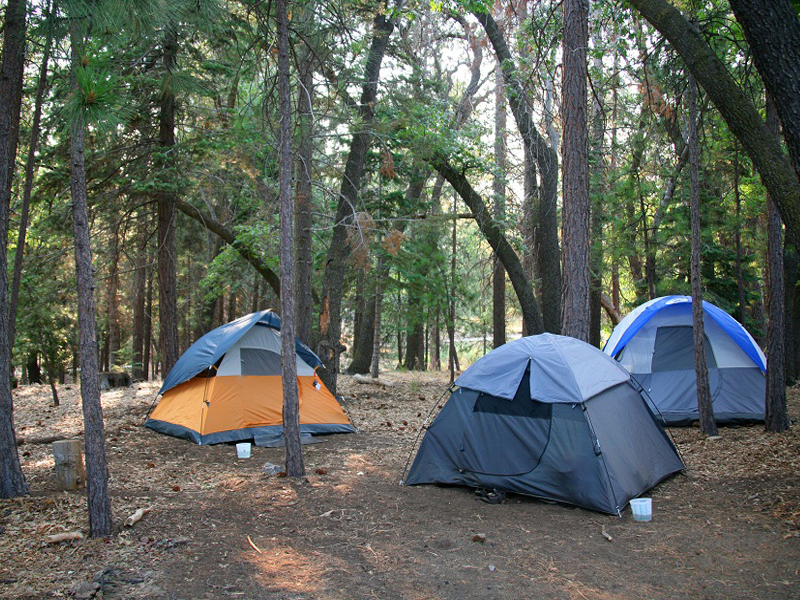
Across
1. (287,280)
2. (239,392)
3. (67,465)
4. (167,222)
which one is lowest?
(67,465)

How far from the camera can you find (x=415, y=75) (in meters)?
11.9

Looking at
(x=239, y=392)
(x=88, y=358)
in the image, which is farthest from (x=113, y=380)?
(x=88, y=358)

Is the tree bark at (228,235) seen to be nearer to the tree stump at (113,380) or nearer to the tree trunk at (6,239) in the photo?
the tree stump at (113,380)

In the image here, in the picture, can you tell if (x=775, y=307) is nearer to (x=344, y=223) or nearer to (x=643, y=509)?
(x=643, y=509)

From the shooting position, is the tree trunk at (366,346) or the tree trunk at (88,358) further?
the tree trunk at (366,346)

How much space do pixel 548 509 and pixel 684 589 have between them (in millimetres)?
1707

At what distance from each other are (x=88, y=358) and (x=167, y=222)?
690 centimetres

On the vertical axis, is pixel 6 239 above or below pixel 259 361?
above

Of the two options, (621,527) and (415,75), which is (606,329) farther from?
(621,527)

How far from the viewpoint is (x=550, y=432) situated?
584cm

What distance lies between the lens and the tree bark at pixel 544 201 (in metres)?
11.2

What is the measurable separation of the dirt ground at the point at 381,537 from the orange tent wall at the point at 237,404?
997 millimetres

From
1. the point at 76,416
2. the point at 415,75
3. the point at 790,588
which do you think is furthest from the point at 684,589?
the point at 415,75

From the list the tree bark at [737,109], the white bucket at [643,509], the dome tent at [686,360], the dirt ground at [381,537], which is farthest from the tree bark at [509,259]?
the white bucket at [643,509]
